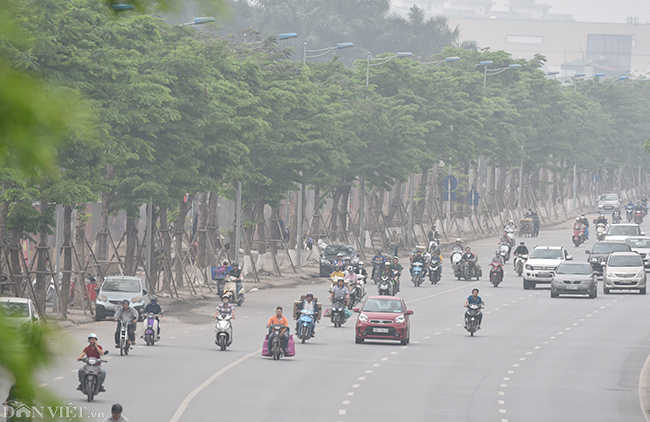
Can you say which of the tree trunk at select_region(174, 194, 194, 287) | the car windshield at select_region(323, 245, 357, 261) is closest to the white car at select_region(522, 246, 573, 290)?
the car windshield at select_region(323, 245, 357, 261)

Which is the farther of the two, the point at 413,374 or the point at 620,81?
the point at 620,81

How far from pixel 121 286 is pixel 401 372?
13399 millimetres

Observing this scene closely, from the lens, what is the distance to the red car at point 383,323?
28688 mm

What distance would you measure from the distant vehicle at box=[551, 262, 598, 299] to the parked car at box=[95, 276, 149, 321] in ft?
55.8

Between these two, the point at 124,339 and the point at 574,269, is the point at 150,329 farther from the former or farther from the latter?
the point at 574,269

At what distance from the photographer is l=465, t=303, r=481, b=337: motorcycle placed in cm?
3070

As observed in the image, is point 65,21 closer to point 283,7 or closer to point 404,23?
point 283,7

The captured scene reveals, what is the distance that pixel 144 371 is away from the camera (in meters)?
22.7

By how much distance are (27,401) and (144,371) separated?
21481mm

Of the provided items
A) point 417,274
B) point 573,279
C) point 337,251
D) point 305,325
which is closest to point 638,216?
point 337,251

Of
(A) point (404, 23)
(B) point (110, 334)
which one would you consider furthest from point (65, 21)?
(A) point (404, 23)

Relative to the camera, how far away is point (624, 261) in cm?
4434

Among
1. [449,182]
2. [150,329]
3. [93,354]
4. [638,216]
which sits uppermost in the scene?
[449,182]

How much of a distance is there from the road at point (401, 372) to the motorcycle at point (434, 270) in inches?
458
